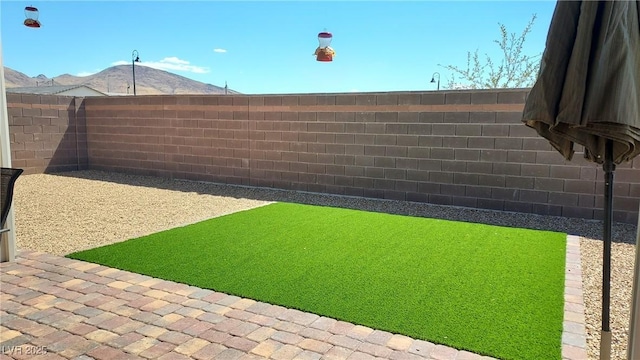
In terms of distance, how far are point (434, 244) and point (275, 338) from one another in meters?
2.49

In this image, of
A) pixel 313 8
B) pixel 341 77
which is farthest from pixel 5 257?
pixel 341 77

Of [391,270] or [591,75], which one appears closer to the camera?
[591,75]

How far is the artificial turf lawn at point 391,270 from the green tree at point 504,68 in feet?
26.2

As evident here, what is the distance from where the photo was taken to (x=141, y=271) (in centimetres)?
377

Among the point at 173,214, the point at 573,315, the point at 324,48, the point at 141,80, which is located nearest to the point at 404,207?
the point at 173,214

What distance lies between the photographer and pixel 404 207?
6578 mm

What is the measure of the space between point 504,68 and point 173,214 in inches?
388

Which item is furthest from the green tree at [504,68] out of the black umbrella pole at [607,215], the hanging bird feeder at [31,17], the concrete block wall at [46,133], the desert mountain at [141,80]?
the desert mountain at [141,80]

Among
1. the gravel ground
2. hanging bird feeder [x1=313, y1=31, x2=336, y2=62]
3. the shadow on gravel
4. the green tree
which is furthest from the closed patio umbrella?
the green tree

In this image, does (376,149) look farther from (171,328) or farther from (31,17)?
(31,17)

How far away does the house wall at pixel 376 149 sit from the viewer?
19.5 ft

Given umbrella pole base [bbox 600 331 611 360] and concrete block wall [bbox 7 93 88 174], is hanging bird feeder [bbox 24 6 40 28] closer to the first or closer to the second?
concrete block wall [bbox 7 93 88 174]

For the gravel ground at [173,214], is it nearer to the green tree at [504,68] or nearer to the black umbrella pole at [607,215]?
the black umbrella pole at [607,215]

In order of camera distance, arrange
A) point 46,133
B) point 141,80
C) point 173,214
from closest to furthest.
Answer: point 173,214
point 46,133
point 141,80
